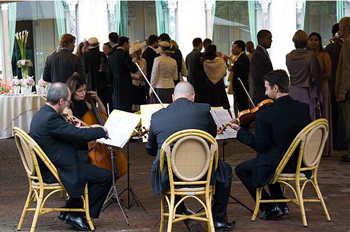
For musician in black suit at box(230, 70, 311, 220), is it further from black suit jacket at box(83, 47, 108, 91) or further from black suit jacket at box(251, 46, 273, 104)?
black suit jacket at box(83, 47, 108, 91)

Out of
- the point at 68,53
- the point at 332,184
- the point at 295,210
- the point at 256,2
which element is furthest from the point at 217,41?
the point at 295,210

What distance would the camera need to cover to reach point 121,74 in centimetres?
1141

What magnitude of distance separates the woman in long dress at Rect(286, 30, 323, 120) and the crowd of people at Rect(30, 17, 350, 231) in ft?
0.04

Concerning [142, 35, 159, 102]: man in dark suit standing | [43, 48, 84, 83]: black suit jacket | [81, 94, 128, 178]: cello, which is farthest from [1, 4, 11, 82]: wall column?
[81, 94, 128, 178]: cello

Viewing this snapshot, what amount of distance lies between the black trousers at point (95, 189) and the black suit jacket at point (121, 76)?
5.62 metres

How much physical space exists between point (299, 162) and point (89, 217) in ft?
5.82

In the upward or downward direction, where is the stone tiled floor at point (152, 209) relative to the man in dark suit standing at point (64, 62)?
downward

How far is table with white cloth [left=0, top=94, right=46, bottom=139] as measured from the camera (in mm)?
13281

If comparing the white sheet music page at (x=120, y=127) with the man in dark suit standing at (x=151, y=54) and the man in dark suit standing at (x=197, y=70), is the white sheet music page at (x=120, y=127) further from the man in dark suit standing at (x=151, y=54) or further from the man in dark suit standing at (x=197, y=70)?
the man in dark suit standing at (x=197, y=70)

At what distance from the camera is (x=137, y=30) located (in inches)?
786

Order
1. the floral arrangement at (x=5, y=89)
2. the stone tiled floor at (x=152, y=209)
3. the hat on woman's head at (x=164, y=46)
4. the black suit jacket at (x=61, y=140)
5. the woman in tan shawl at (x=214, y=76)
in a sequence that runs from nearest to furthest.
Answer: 1. the black suit jacket at (x=61, y=140)
2. the stone tiled floor at (x=152, y=209)
3. the hat on woman's head at (x=164, y=46)
4. the woman in tan shawl at (x=214, y=76)
5. the floral arrangement at (x=5, y=89)

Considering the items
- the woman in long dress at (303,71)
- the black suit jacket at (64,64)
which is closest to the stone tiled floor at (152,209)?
the woman in long dress at (303,71)

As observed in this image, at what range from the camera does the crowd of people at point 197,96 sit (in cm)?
545

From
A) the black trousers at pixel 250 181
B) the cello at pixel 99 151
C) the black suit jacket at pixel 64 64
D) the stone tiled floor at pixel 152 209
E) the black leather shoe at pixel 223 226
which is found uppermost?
the black suit jacket at pixel 64 64
